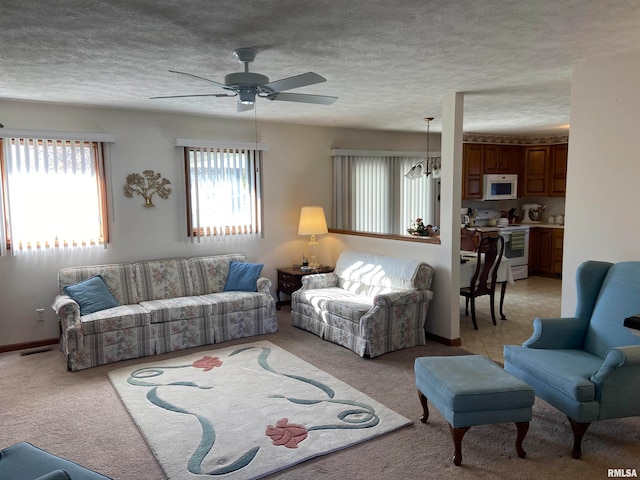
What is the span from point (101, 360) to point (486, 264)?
4.09 metres

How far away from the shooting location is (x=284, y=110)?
→ 17.4 ft

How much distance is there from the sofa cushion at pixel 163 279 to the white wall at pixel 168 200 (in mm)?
247

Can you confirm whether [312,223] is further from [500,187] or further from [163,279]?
[500,187]

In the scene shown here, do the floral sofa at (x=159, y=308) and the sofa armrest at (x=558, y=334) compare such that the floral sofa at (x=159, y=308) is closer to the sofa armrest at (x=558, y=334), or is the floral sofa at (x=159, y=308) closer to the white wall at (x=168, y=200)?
the white wall at (x=168, y=200)

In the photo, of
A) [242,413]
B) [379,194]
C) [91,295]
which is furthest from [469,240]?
[91,295]

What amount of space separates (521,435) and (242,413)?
1819 mm

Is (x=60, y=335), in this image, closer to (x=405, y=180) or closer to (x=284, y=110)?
(x=284, y=110)

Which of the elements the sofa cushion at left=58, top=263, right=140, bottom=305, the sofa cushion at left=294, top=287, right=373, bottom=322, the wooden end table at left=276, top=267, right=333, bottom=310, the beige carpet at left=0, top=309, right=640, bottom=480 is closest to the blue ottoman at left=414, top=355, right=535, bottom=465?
the beige carpet at left=0, top=309, right=640, bottom=480

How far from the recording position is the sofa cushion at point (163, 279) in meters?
5.09

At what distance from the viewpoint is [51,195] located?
483 cm

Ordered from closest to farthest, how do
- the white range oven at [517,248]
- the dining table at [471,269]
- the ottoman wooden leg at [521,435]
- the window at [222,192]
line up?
the ottoman wooden leg at [521,435] < the dining table at [471,269] < the window at [222,192] < the white range oven at [517,248]

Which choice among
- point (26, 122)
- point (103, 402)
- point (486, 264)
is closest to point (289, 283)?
point (486, 264)

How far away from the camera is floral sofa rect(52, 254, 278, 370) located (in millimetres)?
4289

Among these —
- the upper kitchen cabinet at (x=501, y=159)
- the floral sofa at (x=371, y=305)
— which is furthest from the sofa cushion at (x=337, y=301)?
the upper kitchen cabinet at (x=501, y=159)
